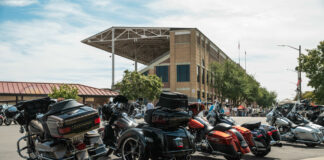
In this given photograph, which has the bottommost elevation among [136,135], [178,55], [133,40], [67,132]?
[136,135]

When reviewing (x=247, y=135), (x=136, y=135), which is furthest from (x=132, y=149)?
(x=247, y=135)

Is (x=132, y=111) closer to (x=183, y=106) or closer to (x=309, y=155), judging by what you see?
(x=183, y=106)

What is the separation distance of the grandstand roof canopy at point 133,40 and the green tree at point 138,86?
10559 millimetres

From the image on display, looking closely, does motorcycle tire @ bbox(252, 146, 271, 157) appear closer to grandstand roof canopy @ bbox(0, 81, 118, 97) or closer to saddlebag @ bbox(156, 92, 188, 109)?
saddlebag @ bbox(156, 92, 188, 109)

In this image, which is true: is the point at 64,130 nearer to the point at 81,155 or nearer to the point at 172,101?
the point at 81,155

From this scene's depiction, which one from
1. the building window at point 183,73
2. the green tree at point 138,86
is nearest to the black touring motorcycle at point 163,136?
the green tree at point 138,86

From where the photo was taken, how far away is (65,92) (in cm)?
4819

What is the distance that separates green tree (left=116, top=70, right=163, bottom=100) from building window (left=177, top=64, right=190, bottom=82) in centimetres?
767

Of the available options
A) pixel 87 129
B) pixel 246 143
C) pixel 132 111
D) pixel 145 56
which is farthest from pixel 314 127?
pixel 145 56

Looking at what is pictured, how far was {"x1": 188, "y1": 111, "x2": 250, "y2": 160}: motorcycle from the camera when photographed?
7.00m

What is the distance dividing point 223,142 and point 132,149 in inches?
85.6

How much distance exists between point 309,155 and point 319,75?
21.7 m

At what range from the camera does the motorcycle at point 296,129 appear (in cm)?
1073

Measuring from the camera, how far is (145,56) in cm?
8012
